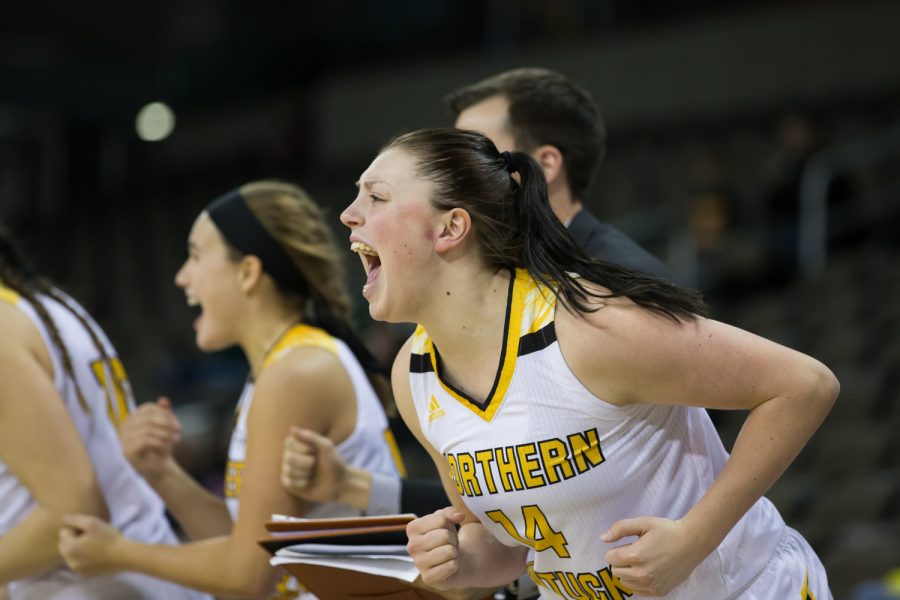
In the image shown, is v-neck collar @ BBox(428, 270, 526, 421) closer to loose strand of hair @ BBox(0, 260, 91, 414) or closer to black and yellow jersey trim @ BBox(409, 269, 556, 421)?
black and yellow jersey trim @ BBox(409, 269, 556, 421)

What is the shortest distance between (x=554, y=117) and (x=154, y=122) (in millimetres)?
11603

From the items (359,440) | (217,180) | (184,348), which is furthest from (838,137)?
(359,440)

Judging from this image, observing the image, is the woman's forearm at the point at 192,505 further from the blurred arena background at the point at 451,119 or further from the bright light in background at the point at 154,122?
the bright light in background at the point at 154,122

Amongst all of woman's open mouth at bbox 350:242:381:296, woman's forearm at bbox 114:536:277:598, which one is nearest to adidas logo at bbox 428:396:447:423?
woman's open mouth at bbox 350:242:381:296

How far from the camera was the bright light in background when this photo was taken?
13742 mm

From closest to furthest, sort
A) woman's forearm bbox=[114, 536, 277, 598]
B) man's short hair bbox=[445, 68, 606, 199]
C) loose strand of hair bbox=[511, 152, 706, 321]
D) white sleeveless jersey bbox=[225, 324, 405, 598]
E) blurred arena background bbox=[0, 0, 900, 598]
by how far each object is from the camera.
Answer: loose strand of hair bbox=[511, 152, 706, 321] < woman's forearm bbox=[114, 536, 277, 598] < white sleeveless jersey bbox=[225, 324, 405, 598] < man's short hair bbox=[445, 68, 606, 199] < blurred arena background bbox=[0, 0, 900, 598]

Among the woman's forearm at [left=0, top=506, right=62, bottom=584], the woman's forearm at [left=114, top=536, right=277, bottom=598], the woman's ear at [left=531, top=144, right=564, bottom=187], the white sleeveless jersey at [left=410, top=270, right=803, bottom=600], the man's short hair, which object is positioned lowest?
the woman's forearm at [left=114, top=536, right=277, bottom=598]

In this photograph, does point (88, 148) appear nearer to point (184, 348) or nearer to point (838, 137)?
point (184, 348)

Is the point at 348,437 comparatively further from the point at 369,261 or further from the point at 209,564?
the point at 369,261

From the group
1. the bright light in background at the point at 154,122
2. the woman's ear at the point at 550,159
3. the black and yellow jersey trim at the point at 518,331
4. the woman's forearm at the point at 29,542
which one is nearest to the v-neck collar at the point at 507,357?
the black and yellow jersey trim at the point at 518,331

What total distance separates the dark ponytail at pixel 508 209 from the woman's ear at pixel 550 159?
77 centimetres

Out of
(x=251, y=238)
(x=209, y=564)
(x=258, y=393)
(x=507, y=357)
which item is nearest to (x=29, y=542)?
(x=209, y=564)

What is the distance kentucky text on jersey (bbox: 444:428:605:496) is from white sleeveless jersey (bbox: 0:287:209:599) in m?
1.33

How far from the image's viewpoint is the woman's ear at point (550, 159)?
309cm
